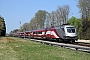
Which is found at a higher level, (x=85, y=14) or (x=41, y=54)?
(x=85, y=14)

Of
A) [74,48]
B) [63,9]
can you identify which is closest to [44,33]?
[74,48]

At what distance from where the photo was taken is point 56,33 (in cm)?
4316

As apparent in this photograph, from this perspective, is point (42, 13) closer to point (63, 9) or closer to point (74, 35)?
point (63, 9)

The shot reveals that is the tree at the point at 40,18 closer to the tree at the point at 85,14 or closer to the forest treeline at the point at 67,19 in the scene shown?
the forest treeline at the point at 67,19

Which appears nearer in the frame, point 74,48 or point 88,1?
point 74,48

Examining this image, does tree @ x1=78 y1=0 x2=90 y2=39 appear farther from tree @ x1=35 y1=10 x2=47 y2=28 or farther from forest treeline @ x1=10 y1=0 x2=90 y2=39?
tree @ x1=35 y1=10 x2=47 y2=28

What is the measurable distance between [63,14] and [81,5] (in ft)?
88.2

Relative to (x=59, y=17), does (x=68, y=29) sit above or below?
below

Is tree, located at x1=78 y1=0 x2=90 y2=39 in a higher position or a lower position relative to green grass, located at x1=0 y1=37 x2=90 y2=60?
higher

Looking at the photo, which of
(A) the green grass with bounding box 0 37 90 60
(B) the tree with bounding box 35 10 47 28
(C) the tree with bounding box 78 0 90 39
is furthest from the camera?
(B) the tree with bounding box 35 10 47 28

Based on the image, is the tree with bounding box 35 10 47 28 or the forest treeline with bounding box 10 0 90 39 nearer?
the forest treeline with bounding box 10 0 90 39

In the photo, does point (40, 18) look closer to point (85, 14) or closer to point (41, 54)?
point (85, 14)

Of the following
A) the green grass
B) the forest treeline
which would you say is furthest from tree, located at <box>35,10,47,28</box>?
the green grass

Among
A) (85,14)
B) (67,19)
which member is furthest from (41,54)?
(67,19)
